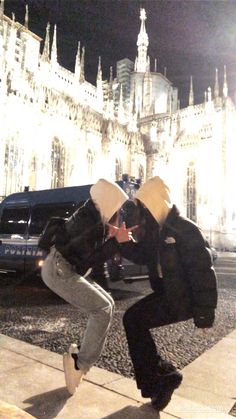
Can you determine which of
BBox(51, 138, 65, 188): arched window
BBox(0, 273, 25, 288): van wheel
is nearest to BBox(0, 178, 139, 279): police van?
BBox(0, 273, 25, 288): van wheel

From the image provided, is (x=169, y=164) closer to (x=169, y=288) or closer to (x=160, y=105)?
(x=160, y=105)

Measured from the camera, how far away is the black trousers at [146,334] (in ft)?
7.06

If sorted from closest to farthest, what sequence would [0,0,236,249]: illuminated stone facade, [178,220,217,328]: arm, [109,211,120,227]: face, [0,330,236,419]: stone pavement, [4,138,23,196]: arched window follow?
[178,220,217,328]: arm → [0,330,236,419]: stone pavement → [109,211,120,227]: face → [4,138,23,196]: arched window → [0,0,236,249]: illuminated stone facade

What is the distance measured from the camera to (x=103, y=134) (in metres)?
36.3

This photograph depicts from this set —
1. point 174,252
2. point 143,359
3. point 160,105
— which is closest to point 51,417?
point 143,359

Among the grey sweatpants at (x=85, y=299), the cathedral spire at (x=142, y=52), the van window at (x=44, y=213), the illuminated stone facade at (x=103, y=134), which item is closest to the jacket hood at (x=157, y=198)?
the grey sweatpants at (x=85, y=299)

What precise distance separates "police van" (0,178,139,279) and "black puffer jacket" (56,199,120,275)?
524cm

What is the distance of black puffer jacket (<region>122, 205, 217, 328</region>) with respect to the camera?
1.97 meters

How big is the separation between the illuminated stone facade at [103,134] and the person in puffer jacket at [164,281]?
80.0 feet

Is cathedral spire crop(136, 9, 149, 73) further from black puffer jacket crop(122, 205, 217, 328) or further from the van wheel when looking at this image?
black puffer jacket crop(122, 205, 217, 328)

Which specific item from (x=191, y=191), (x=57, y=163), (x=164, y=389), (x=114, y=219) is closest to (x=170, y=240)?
(x=114, y=219)

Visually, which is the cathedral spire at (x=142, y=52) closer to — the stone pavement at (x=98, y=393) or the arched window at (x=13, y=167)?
the arched window at (x=13, y=167)

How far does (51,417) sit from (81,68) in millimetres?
38363

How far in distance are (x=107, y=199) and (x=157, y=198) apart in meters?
0.33
